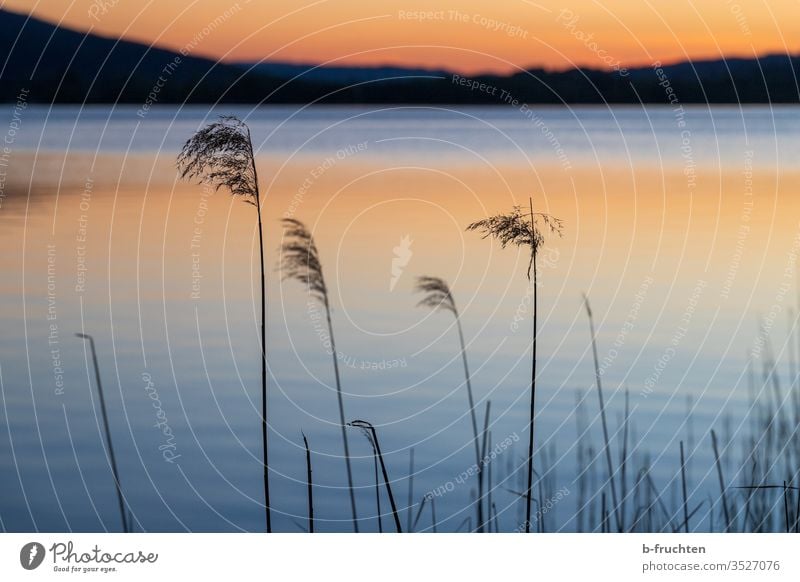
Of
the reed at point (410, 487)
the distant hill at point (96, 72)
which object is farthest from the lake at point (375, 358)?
the distant hill at point (96, 72)

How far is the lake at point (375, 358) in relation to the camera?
24.6 feet

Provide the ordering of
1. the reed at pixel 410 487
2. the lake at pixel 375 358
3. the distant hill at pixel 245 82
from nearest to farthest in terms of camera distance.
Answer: the reed at pixel 410 487, the lake at pixel 375 358, the distant hill at pixel 245 82

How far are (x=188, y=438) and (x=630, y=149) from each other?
31.3 meters

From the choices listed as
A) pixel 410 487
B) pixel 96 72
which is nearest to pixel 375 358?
pixel 410 487

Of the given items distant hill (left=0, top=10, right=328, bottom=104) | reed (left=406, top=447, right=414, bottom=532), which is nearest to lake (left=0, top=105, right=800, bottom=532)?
reed (left=406, top=447, right=414, bottom=532)

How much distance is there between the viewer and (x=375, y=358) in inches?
394

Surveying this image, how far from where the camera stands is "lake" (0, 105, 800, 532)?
24.6 feet

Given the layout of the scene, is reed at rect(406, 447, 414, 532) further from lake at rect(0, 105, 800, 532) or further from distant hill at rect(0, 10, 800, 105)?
distant hill at rect(0, 10, 800, 105)

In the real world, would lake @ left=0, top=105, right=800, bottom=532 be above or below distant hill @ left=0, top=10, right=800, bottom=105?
below

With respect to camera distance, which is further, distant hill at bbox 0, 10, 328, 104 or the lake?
distant hill at bbox 0, 10, 328, 104

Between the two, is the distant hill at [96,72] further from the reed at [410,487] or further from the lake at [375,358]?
the reed at [410,487]

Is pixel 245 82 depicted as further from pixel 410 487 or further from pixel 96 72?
pixel 410 487

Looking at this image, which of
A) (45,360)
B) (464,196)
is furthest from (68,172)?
(45,360)

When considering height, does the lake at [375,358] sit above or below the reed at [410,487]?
above
